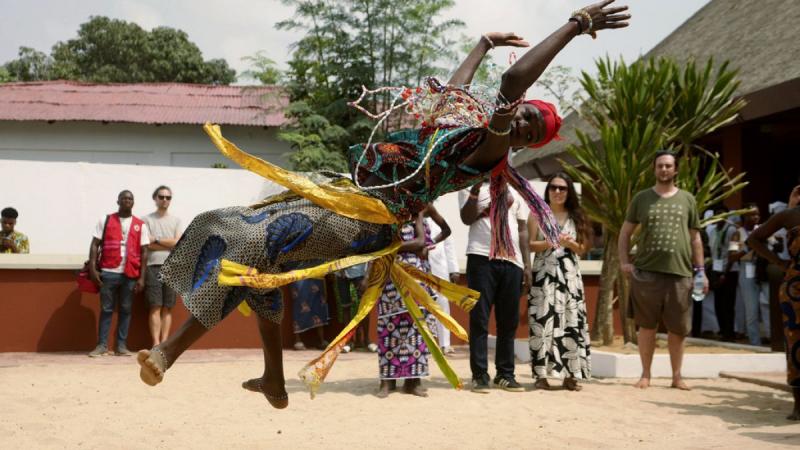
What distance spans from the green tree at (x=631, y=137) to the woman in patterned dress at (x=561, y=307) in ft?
6.59

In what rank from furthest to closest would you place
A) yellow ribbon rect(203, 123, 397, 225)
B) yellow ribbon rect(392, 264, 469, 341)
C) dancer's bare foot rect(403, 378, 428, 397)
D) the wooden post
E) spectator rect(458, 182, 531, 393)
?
the wooden post → spectator rect(458, 182, 531, 393) → dancer's bare foot rect(403, 378, 428, 397) → yellow ribbon rect(392, 264, 469, 341) → yellow ribbon rect(203, 123, 397, 225)

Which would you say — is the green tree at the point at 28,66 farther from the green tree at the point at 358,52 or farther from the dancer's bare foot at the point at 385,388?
the dancer's bare foot at the point at 385,388

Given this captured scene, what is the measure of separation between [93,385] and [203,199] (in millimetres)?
4972

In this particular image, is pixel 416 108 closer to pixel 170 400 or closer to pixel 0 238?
pixel 170 400

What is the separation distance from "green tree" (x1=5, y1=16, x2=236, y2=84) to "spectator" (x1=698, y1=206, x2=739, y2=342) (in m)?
31.3

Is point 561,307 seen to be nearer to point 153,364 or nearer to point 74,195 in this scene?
point 153,364

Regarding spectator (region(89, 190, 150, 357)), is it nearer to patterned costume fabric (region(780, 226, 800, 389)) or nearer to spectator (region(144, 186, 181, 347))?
spectator (region(144, 186, 181, 347))

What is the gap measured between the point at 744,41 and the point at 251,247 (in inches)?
472

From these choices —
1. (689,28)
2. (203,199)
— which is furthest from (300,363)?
(689,28)

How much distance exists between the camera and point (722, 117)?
418 inches

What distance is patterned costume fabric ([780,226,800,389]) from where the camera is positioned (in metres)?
6.18

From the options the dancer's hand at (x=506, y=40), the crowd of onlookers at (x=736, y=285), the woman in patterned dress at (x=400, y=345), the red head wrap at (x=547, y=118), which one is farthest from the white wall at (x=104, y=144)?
the red head wrap at (x=547, y=118)

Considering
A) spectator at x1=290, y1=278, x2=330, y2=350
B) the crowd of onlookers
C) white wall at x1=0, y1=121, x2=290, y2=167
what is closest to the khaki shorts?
the crowd of onlookers

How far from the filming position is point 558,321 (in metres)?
7.69
